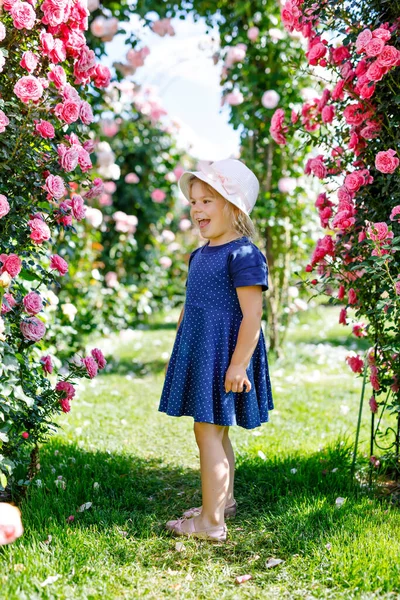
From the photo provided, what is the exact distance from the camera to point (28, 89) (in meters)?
1.95

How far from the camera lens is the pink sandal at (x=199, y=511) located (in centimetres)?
231

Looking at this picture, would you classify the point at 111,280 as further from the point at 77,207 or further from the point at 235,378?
the point at 235,378

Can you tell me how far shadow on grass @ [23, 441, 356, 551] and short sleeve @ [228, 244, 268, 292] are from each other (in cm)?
84

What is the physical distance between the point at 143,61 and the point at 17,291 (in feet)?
9.93

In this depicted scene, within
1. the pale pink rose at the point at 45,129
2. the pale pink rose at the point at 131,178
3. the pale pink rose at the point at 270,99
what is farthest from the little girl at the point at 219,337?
the pale pink rose at the point at 131,178

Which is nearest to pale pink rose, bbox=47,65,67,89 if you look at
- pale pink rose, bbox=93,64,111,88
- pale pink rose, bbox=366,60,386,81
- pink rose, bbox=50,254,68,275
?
pale pink rose, bbox=93,64,111,88

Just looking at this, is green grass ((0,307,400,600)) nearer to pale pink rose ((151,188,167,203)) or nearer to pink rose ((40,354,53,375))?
pink rose ((40,354,53,375))

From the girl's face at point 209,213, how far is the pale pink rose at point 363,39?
0.71 m

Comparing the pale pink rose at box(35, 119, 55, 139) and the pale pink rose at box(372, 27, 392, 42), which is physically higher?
the pale pink rose at box(372, 27, 392, 42)

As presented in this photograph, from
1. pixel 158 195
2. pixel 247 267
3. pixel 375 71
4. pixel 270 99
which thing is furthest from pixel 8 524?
pixel 158 195

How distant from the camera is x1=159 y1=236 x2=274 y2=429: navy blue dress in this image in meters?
2.15

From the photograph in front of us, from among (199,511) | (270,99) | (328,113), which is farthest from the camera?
(270,99)

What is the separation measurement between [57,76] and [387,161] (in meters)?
1.16

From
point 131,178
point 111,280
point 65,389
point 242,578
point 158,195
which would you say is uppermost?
point 131,178
